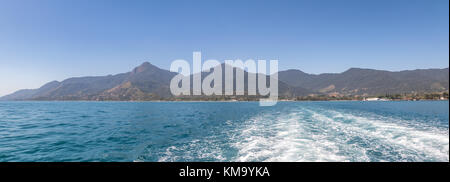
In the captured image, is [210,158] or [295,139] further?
[295,139]

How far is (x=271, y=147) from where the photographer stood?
1077cm

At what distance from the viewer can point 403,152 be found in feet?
30.7
